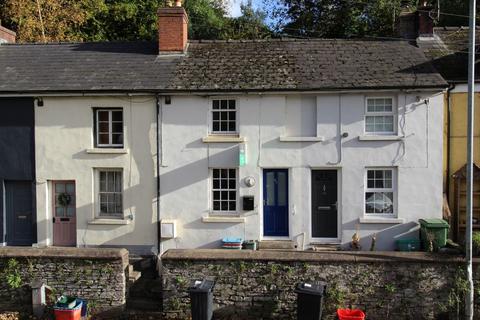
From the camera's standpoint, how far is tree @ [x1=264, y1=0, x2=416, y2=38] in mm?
28953

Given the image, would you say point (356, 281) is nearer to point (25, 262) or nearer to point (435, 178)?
point (435, 178)

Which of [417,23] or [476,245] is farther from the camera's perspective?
[417,23]

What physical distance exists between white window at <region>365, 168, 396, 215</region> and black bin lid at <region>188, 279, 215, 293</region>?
648cm

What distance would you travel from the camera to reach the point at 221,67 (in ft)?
50.9

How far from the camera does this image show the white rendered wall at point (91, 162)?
14.8 metres

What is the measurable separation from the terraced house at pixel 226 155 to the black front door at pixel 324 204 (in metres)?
0.03

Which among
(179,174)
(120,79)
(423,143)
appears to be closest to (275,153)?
(179,174)

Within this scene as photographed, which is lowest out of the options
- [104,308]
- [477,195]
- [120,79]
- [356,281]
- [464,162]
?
[104,308]

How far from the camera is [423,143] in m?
14.3

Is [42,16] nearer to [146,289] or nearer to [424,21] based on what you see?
[146,289]

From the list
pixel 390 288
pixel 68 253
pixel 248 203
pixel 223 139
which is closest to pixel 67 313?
pixel 68 253

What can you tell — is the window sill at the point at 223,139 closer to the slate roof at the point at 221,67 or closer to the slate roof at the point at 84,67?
the slate roof at the point at 221,67

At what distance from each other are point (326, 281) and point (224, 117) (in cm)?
650

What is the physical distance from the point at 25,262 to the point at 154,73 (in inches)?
287
